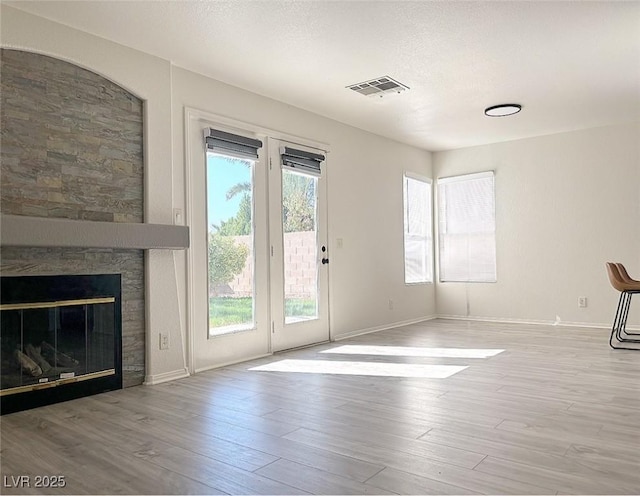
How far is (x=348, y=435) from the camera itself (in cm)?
256

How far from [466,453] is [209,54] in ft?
10.7

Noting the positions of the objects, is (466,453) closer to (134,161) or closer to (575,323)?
(134,161)

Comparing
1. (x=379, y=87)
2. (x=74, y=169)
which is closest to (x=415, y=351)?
(x=379, y=87)

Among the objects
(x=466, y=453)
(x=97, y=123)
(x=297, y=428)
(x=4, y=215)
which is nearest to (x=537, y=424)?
(x=466, y=453)

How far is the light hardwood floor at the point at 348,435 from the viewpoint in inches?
79.6

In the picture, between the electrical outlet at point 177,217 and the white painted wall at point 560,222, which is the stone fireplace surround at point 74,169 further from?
the white painted wall at point 560,222

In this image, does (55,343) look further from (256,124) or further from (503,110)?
(503,110)

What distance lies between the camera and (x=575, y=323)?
6.49 meters

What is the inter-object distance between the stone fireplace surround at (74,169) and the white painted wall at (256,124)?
0.09 m

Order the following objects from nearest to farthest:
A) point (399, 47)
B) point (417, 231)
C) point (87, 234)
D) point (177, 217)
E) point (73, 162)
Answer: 1. point (87, 234)
2. point (73, 162)
3. point (399, 47)
4. point (177, 217)
5. point (417, 231)

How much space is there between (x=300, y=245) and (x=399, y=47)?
7.29ft

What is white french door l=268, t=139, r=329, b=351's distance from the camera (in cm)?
490

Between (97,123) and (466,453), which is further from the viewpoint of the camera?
(97,123)

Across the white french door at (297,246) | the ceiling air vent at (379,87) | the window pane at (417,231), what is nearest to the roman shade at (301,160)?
the white french door at (297,246)
